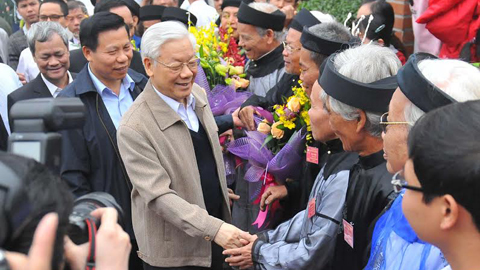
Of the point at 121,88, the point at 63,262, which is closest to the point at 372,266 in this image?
the point at 63,262

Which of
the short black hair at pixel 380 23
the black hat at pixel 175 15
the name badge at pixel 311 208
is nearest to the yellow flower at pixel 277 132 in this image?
the name badge at pixel 311 208

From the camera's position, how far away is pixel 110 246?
5.40 ft

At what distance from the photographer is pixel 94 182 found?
166 inches

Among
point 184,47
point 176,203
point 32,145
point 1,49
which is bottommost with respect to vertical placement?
point 1,49

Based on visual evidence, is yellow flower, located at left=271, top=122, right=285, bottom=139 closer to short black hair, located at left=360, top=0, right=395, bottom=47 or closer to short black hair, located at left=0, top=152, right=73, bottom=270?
short black hair, located at left=360, top=0, right=395, bottom=47

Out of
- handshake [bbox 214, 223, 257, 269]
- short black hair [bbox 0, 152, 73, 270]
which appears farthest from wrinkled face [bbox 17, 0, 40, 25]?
short black hair [bbox 0, 152, 73, 270]

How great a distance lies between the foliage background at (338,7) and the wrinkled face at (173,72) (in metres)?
3.79

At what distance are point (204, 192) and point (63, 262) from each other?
2481mm

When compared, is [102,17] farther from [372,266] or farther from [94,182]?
[372,266]

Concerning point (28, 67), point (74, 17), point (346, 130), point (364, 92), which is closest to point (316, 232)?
point (346, 130)

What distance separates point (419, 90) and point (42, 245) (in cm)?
150

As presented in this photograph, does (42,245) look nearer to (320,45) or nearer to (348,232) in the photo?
(348,232)

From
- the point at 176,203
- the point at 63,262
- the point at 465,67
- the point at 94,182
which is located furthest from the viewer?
the point at 94,182

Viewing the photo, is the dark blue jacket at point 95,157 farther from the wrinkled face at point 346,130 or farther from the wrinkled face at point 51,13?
the wrinkled face at point 51,13
